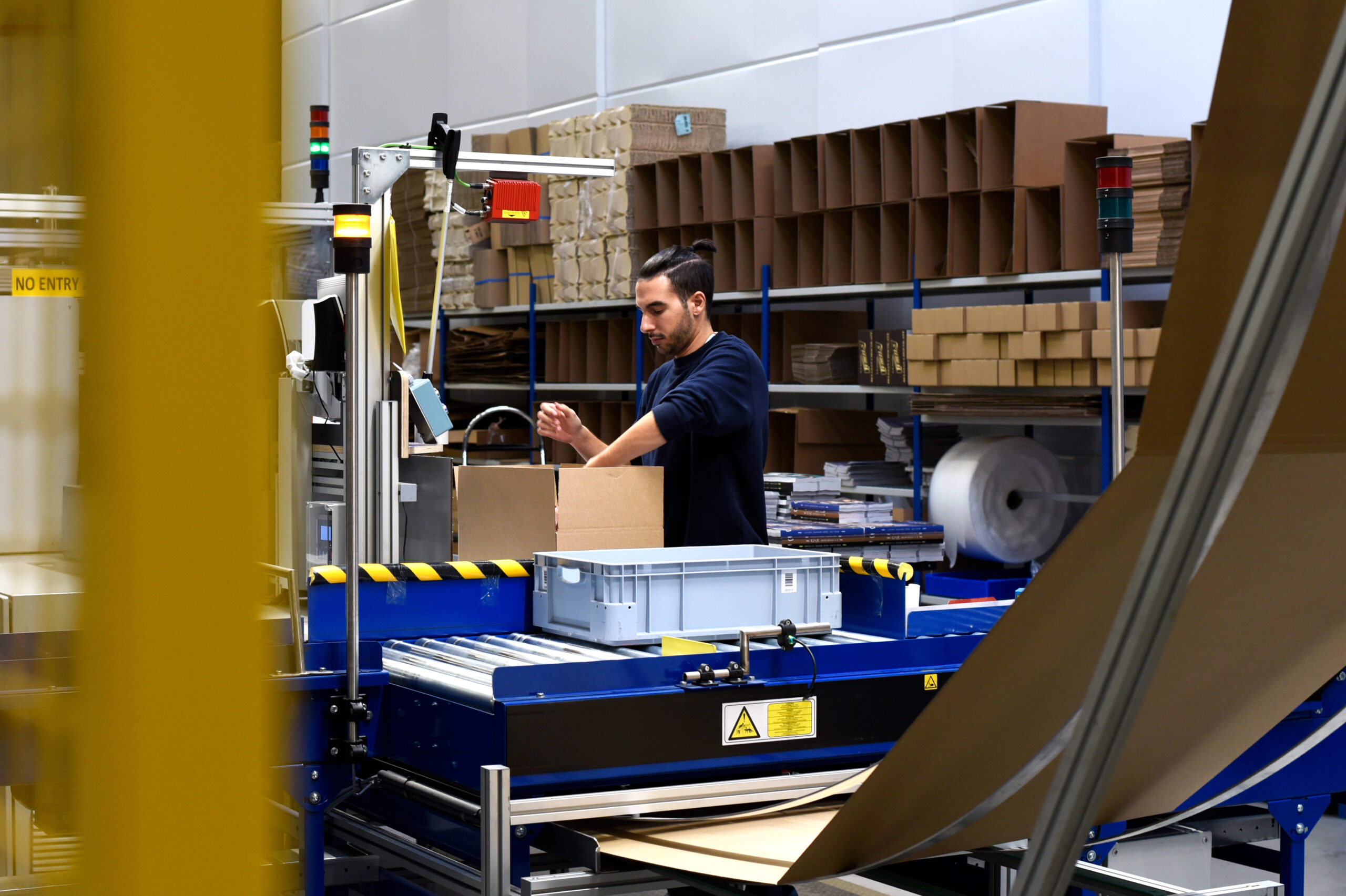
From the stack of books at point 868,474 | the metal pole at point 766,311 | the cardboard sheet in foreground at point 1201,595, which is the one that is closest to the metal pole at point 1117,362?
the cardboard sheet in foreground at point 1201,595

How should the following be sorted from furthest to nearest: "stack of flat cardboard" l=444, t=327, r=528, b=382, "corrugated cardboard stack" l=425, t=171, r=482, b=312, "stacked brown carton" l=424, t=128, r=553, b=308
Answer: "stack of flat cardboard" l=444, t=327, r=528, b=382
"corrugated cardboard stack" l=425, t=171, r=482, b=312
"stacked brown carton" l=424, t=128, r=553, b=308

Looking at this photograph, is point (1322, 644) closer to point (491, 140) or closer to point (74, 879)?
point (74, 879)

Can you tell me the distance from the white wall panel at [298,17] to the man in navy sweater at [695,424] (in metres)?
3.26

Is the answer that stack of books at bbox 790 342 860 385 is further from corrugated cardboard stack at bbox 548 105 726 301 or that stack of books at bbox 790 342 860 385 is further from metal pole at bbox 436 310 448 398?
metal pole at bbox 436 310 448 398

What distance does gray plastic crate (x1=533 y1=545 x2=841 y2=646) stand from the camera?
2.86 meters

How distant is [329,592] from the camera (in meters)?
3.06

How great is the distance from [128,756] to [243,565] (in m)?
0.07

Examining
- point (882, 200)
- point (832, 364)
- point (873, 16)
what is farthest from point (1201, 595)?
point (873, 16)

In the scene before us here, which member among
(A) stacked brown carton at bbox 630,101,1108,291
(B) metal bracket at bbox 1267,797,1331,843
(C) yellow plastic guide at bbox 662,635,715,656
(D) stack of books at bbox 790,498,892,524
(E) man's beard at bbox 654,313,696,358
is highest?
(A) stacked brown carton at bbox 630,101,1108,291

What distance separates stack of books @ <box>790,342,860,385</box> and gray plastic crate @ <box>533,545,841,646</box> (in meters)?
4.62

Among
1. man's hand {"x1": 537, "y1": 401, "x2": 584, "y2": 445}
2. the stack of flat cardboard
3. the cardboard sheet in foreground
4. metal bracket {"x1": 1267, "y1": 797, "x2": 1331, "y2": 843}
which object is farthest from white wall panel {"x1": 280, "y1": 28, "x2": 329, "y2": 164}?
the stack of flat cardboard

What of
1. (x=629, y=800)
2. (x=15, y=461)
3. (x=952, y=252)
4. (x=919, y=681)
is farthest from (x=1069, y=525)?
(x=15, y=461)

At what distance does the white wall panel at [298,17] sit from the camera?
50cm

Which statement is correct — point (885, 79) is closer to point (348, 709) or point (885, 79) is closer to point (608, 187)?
point (608, 187)
